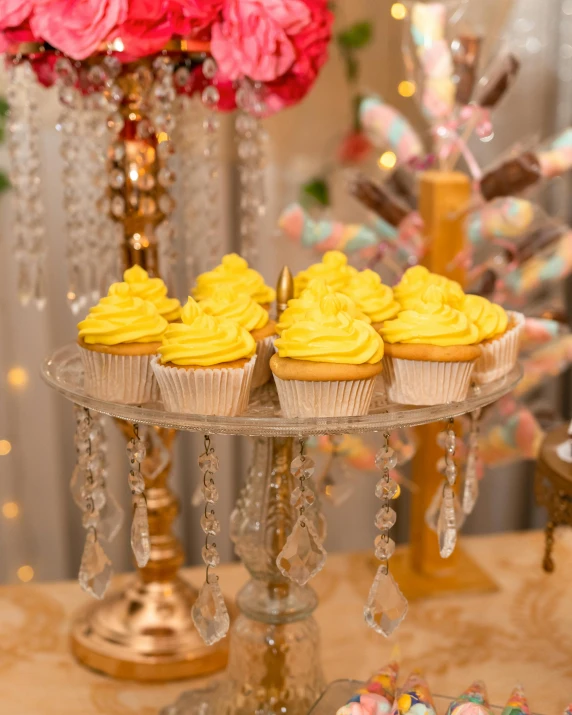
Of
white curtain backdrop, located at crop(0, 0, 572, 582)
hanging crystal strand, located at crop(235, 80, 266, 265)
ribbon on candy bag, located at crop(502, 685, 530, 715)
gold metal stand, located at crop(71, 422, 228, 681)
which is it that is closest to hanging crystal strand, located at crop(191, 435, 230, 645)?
ribbon on candy bag, located at crop(502, 685, 530, 715)

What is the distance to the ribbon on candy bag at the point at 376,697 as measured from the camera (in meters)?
0.92

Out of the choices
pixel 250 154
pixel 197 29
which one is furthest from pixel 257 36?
pixel 250 154

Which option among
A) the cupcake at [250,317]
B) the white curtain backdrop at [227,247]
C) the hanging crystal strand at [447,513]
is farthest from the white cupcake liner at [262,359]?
the white curtain backdrop at [227,247]

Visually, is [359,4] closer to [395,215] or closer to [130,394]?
[395,215]

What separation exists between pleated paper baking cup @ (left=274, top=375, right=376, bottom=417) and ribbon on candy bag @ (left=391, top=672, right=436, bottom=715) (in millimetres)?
312

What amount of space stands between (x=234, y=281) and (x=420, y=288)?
0.77ft

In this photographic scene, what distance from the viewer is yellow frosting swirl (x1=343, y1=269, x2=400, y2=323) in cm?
106

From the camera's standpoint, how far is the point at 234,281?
114cm

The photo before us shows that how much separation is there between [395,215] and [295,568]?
80 cm

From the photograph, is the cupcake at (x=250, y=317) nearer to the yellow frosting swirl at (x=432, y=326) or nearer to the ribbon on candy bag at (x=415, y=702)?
the yellow frosting swirl at (x=432, y=326)

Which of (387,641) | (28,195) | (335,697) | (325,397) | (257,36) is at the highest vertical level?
(257,36)

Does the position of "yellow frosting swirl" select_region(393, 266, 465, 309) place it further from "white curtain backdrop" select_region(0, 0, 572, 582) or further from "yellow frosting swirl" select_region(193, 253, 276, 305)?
"white curtain backdrop" select_region(0, 0, 572, 582)

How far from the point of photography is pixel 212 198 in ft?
4.42

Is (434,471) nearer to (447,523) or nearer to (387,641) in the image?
(387,641)
